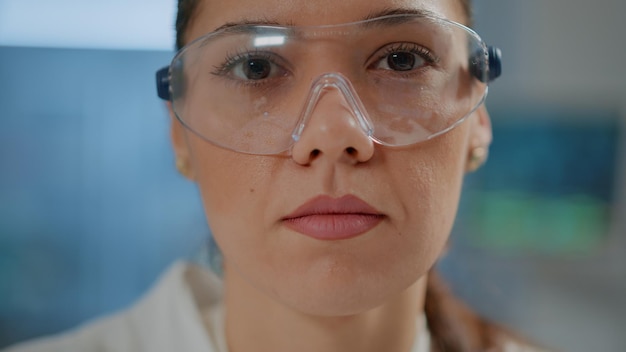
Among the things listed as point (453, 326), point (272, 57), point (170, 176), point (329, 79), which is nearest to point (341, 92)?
point (329, 79)

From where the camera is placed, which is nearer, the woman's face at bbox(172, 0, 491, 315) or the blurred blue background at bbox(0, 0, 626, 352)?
the woman's face at bbox(172, 0, 491, 315)

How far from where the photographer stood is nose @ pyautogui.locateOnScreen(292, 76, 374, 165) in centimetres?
93

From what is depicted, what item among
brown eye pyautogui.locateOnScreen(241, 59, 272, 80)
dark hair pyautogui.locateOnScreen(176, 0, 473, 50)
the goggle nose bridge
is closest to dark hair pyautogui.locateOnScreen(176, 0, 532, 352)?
dark hair pyautogui.locateOnScreen(176, 0, 473, 50)

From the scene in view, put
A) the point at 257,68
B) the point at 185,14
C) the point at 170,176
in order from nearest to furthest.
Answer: the point at 257,68, the point at 185,14, the point at 170,176

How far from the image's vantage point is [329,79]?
96 cm

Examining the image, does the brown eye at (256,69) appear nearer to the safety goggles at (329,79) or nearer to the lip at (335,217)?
the safety goggles at (329,79)

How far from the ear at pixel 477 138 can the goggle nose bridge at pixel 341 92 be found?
0.95 feet

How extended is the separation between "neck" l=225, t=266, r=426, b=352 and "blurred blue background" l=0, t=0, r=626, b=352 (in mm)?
872

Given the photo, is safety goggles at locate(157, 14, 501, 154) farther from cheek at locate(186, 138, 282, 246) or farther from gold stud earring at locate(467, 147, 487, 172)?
gold stud earring at locate(467, 147, 487, 172)

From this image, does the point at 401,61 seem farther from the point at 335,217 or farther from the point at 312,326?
the point at 312,326

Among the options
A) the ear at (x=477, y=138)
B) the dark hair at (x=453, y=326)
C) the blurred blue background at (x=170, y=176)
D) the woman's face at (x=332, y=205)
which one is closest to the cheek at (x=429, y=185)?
the woman's face at (x=332, y=205)

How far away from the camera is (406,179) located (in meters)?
1.00

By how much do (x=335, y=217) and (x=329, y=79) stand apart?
21cm

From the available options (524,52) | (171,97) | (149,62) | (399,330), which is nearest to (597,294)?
(524,52)
